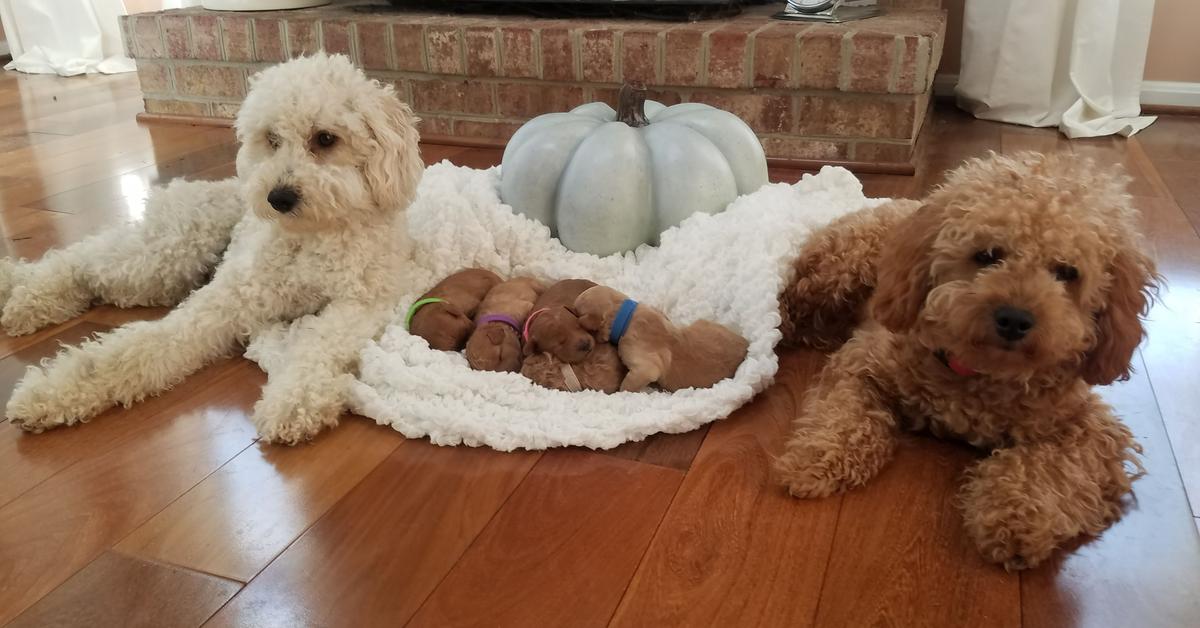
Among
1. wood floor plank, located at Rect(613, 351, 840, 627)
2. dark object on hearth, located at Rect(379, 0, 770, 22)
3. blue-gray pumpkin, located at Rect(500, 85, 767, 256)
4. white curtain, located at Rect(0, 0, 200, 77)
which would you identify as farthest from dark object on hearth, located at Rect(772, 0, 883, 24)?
white curtain, located at Rect(0, 0, 200, 77)

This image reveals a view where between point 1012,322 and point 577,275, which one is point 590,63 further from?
point 1012,322

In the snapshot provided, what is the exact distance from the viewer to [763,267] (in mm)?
2074

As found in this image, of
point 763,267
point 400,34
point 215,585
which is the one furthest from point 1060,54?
point 215,585

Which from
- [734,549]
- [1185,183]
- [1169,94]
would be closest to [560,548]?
[734,549]

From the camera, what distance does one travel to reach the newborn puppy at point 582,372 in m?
1.82

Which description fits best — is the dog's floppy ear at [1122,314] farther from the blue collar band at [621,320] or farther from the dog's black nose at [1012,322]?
the blue collar band at [621,320]

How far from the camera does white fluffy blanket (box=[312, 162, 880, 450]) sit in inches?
67.3

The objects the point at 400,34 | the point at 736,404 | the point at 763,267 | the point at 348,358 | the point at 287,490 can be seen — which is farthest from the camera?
the point at 400,34

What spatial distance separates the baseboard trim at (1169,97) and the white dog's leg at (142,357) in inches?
160

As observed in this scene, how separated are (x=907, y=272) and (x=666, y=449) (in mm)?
551

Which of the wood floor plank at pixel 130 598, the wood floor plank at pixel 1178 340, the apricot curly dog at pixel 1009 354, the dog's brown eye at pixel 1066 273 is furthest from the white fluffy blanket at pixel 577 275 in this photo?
the wood floor plank at pixel 1178 340

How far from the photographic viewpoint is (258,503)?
154 centimetres

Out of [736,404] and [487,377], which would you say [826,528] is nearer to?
[736,404]

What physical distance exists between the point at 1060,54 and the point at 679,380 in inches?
120
